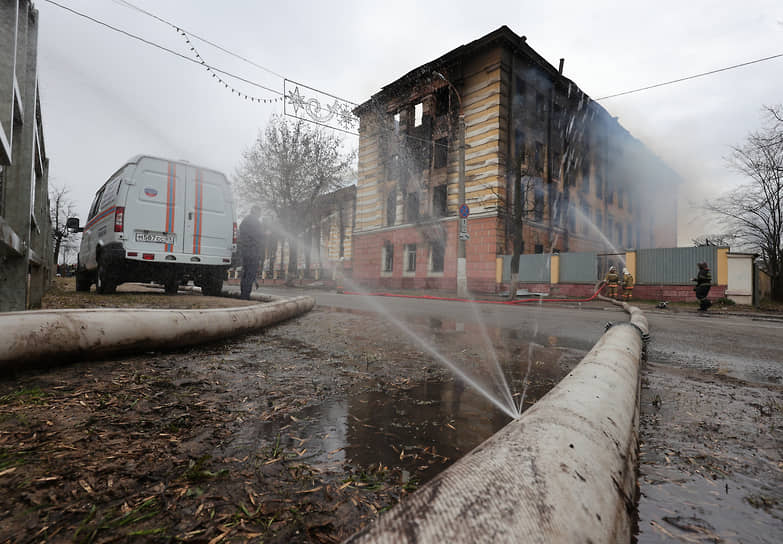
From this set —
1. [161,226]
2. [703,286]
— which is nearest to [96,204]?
[161,226]

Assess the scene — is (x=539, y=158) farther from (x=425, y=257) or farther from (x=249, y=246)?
(x=249, y=246)

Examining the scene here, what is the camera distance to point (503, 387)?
2566 millimetres

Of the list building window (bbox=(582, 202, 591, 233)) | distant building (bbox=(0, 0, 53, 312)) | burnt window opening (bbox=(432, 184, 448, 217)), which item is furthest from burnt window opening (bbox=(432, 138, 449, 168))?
distant building (bbox=(0, 0, 53, 312))

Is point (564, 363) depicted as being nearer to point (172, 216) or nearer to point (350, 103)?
point (172, 216)

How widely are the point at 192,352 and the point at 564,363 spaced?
3242mm

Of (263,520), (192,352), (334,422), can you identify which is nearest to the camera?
(263,520)

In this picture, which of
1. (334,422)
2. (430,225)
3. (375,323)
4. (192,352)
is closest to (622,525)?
(334,422)

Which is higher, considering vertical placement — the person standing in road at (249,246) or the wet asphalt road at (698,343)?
the person standing in road at (249,246)

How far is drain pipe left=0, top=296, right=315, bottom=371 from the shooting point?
7.47ft

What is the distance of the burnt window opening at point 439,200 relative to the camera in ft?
65.7

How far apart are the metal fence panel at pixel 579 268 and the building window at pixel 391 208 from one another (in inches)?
400

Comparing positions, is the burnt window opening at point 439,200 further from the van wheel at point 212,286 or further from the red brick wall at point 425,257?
the van wheel at point 212,286

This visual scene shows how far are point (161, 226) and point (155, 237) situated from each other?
0.22 m

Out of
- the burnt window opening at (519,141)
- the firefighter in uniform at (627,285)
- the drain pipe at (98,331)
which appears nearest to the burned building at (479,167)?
the burnt window opening at (519,141)
